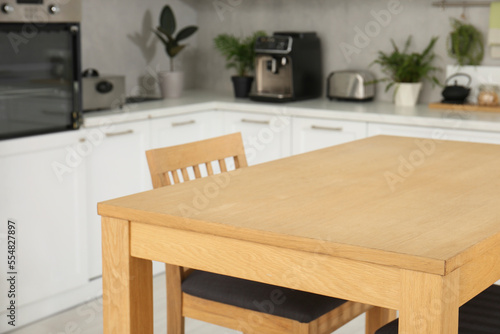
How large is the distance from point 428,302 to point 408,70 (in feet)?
9.09

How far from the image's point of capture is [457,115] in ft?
11.2

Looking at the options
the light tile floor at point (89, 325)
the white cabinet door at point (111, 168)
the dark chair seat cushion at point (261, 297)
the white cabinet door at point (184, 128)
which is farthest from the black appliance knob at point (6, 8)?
the dark chair seat cushion at point (261, 297)

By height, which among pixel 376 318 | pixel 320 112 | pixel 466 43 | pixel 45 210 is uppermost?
pixel 466 43

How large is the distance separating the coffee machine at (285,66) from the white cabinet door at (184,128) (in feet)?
0.87

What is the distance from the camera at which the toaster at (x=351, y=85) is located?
3.95m

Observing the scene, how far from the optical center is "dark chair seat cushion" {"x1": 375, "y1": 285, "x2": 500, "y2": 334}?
1.67 m

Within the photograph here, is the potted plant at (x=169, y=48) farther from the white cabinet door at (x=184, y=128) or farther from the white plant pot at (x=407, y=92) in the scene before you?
the white plant pot at (x=407, y=92)

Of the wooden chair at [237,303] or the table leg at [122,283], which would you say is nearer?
the table leg at [122,283]

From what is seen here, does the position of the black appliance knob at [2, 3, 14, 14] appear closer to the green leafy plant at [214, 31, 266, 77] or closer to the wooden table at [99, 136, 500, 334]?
the wooden table at [99, 136, 500, 334]

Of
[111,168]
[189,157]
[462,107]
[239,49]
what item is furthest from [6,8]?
[462,107]

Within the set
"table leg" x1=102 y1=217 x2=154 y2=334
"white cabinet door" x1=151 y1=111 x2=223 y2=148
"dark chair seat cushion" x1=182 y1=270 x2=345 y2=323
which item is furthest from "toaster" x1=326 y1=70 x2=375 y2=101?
"table leg" x1=102 y1=217 x2=154 y2=334

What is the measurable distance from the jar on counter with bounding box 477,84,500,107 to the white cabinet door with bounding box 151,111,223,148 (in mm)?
1353

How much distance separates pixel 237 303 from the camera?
188 centimetres

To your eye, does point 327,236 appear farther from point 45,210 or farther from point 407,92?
point 407,92
